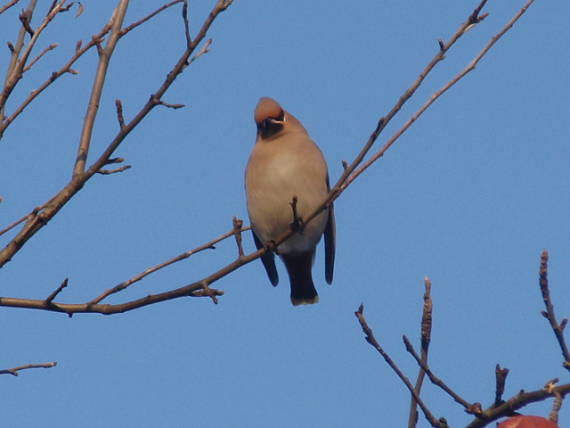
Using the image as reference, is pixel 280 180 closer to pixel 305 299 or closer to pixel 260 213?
pixel 260 213

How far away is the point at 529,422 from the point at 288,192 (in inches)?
130

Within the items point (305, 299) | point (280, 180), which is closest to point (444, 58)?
point (280, 180)

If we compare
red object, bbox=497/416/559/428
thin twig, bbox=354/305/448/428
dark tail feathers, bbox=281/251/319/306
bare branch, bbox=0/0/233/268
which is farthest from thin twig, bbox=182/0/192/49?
dark tail feathers, bbox=281/251/319/306

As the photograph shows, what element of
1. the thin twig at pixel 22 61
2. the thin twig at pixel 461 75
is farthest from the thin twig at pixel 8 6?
the thin twig at pixel 461 75

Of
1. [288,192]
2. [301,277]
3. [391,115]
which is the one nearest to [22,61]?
[391,115]

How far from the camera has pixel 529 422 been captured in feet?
5.85

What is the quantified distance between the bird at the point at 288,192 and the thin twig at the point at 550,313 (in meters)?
2.54

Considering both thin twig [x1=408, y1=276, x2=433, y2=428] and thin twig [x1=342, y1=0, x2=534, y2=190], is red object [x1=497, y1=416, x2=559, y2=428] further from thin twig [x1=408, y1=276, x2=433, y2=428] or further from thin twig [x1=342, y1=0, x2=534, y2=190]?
thin twig [x1=342, y1=0, x2=534, y2=190]

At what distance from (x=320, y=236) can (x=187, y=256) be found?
251 centimetres

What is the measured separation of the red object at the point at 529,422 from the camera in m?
1.76

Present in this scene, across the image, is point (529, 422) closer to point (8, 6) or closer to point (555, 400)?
point (555, 400)

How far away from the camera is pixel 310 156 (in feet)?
17.1

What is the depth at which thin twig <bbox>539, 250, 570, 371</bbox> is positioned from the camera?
199 cm

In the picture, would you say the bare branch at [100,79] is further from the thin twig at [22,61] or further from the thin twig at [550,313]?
the thin twig at [550,313]
